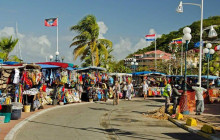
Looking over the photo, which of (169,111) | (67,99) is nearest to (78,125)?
(169,111)

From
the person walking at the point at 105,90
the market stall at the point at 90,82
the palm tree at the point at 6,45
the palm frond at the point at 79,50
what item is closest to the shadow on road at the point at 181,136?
the market stall at the point at 90,82

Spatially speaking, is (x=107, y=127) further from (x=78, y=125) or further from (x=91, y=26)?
(x=91, y=26)

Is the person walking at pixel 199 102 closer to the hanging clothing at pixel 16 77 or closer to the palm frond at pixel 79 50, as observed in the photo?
the hanging clothing at pixel 16 77

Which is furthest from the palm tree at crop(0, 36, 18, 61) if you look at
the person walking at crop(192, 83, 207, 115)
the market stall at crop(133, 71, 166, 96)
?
the person walking at crop(192, 83, 207, 115)

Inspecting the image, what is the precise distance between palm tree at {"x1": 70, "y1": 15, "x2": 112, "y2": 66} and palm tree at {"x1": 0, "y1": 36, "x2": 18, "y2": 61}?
35.2 ft

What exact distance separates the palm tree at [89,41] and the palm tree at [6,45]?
35.2 ft

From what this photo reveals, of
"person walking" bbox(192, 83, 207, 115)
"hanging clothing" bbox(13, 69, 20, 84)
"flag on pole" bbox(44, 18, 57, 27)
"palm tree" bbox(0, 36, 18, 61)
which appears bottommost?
"person walking" bbox(192, 83, 207, 115)

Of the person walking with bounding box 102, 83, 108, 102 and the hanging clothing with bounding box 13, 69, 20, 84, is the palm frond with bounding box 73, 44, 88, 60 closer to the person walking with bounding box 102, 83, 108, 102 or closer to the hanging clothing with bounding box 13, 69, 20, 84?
the person walking with bounding box 102, 83, 108, 102

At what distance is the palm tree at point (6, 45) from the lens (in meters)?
26.7

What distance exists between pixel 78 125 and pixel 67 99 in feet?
33.3

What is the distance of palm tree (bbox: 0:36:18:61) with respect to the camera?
26656 millimetres

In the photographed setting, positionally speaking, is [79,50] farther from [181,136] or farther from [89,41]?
[181,136]

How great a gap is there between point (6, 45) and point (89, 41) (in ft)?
42.7

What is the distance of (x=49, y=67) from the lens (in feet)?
64.2
